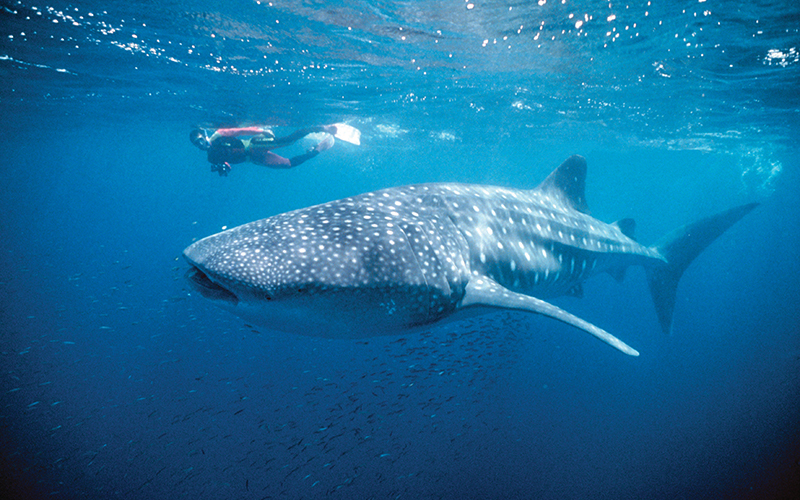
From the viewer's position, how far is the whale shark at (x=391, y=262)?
2828 mm

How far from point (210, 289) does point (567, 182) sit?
7.05 m

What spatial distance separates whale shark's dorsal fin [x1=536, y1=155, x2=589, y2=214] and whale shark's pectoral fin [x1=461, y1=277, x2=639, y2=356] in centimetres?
387

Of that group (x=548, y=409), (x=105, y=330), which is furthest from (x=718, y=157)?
(x=105, y=330)

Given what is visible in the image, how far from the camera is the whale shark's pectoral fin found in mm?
3787

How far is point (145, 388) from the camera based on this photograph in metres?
11.5

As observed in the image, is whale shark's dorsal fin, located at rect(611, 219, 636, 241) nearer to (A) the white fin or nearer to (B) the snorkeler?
(B) the snorkeler

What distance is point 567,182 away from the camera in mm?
7449

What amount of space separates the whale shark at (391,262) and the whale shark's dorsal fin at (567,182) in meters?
1.17

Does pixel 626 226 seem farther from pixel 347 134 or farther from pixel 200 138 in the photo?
pixel 347 134

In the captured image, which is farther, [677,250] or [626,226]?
[626,226]

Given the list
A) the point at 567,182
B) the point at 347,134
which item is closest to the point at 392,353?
the point at 567,182

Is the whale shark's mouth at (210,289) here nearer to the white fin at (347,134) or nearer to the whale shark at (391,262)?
the whale shark at (391,262)

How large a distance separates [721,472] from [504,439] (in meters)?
5.52

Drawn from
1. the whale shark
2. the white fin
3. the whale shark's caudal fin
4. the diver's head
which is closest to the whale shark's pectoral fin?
the whale shark
